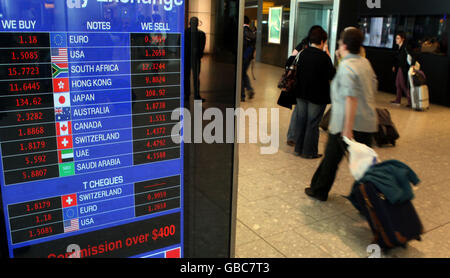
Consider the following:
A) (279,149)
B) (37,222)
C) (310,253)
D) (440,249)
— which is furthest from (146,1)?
(279,149)

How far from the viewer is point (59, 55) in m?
1.74

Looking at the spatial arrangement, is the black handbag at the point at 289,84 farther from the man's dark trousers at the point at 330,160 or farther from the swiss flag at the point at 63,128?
the swiss flag at the point at 63,128

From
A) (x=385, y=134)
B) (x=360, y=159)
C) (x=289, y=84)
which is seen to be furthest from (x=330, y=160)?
(x=385, y=134)

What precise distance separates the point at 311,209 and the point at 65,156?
2.99m

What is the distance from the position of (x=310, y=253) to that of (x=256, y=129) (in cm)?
431

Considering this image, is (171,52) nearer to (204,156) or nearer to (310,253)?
(204,156)

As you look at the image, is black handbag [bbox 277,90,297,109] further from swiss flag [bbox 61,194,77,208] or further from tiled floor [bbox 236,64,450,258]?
swiss flag [bbox 61,194,77,208]

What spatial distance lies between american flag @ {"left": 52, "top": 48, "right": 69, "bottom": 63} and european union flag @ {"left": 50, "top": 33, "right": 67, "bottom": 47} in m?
0.02

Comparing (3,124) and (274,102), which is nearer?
(3,124)

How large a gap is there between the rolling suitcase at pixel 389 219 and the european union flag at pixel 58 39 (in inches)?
105

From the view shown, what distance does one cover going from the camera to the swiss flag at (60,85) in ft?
5.80

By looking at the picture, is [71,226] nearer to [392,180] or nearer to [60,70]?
[60,70]
